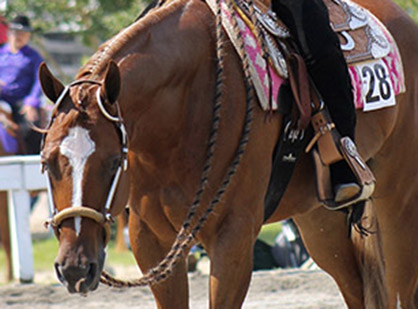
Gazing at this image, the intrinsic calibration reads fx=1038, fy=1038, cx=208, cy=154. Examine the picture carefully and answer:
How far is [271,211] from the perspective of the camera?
5.08m

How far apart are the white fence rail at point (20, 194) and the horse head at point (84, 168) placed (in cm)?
461

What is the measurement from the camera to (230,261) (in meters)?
4.58

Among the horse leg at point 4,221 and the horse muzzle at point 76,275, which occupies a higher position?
the horse muzzle at point 76,275

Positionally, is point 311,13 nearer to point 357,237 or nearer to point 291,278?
point 357,237

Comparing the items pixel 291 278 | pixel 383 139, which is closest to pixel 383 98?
pixel 383 139

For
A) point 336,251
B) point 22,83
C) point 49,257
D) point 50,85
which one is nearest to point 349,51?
point 336,251

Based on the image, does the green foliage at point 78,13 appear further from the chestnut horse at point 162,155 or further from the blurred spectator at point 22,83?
the chestnut horse at point 162,155

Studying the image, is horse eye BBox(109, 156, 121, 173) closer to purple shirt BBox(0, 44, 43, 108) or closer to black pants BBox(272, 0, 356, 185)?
black pants BBox(272, 0, 356, 185)

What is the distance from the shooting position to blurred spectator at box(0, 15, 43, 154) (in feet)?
32.7

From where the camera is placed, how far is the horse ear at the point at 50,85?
13.8ft

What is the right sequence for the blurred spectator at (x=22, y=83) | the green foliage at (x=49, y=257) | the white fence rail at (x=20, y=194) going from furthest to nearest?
the green foliage at (x=49, y=257)
the blurred spectator at (x=22, y=83)
the white fence rail at (x=20, y=194)

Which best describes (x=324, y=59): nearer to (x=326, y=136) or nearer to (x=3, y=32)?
(x=326, y=136)

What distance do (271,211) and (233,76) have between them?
0.75 metres

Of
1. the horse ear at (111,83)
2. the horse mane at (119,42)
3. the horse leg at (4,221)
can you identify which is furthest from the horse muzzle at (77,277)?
the horse leg at (4,221)
